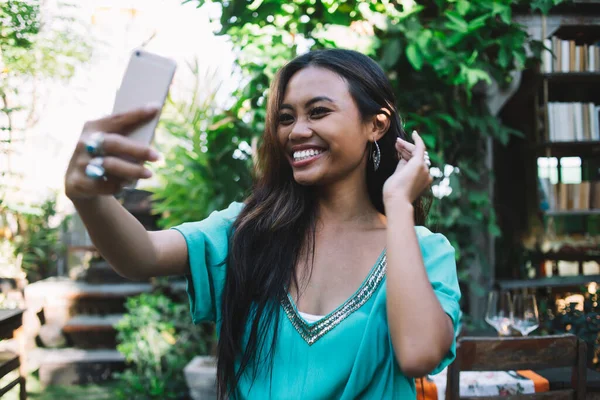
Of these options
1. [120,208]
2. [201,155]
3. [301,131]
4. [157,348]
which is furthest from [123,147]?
[157,348]

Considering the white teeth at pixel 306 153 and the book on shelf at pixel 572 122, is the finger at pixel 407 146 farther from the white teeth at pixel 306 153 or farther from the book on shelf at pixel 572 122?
the book on shelf at pixel 572 122

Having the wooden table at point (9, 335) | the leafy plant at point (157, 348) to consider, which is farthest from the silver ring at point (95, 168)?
the leafy plant at point (157, 348)

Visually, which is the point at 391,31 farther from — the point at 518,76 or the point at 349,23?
the point at 518,76

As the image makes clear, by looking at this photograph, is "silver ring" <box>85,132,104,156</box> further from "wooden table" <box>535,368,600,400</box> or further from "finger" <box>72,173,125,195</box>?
"wooden table" <box>535,368,600,400</box>

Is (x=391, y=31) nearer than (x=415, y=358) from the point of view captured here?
No

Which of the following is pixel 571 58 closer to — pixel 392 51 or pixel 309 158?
pixel 392 51

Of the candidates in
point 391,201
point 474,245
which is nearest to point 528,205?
point 474,245

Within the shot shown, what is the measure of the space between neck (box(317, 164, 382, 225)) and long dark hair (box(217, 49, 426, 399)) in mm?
37

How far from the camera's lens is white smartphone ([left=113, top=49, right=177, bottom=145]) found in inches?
29.3

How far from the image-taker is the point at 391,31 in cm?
278

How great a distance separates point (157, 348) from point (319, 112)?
284cm

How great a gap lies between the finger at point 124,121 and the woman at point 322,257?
20 cm

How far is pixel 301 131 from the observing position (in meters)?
1.20

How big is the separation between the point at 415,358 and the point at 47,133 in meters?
1.64
